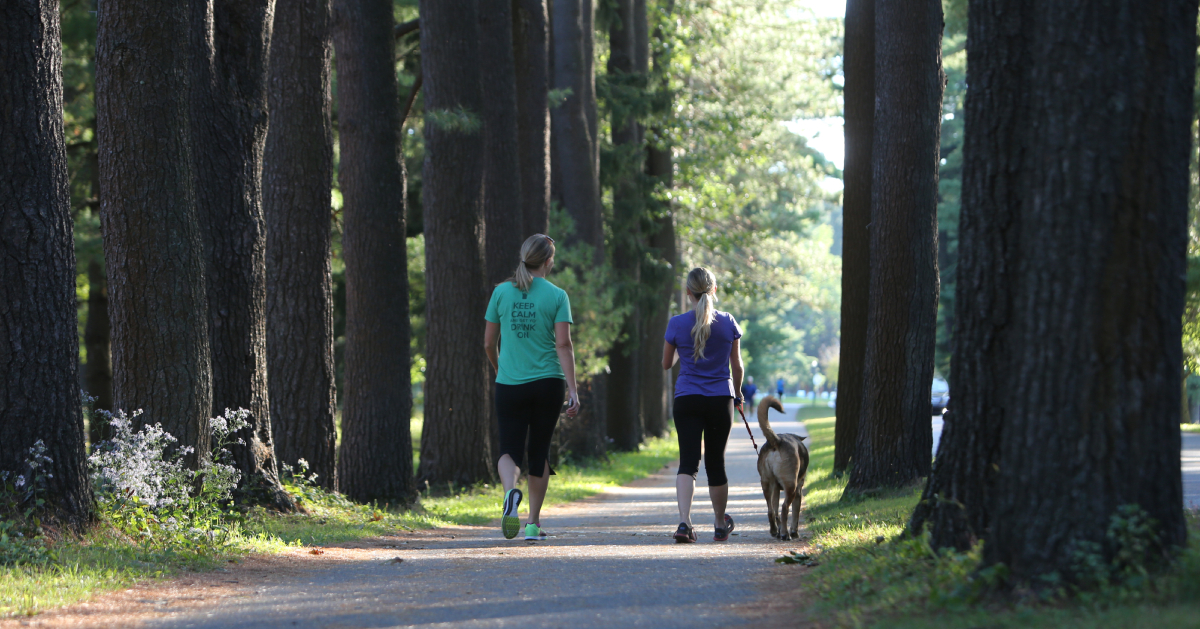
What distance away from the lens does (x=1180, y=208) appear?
475cm

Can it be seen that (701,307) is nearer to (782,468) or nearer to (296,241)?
(782,468)

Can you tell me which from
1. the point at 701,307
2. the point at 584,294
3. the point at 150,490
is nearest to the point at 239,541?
the point at 150,490

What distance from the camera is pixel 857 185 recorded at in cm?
1270

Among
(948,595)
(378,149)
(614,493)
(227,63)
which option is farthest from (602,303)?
(948,595)

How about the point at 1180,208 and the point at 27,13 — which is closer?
the point at 1180,208

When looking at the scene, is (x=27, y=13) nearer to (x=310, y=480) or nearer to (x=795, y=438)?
(x=310, y=480)

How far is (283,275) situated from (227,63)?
2339 millimetres

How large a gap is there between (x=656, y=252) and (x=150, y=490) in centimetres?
Answer: 2202

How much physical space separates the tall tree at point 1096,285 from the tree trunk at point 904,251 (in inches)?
239

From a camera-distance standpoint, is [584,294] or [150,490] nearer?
[150,490]

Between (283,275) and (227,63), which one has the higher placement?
(227,63)

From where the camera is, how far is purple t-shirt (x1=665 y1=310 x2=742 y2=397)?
27.9ft

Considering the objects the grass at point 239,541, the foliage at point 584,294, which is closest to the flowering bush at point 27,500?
the grass at point 239,541

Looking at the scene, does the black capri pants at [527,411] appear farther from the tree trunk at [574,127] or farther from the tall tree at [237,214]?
the tree trunk at [574,127]
